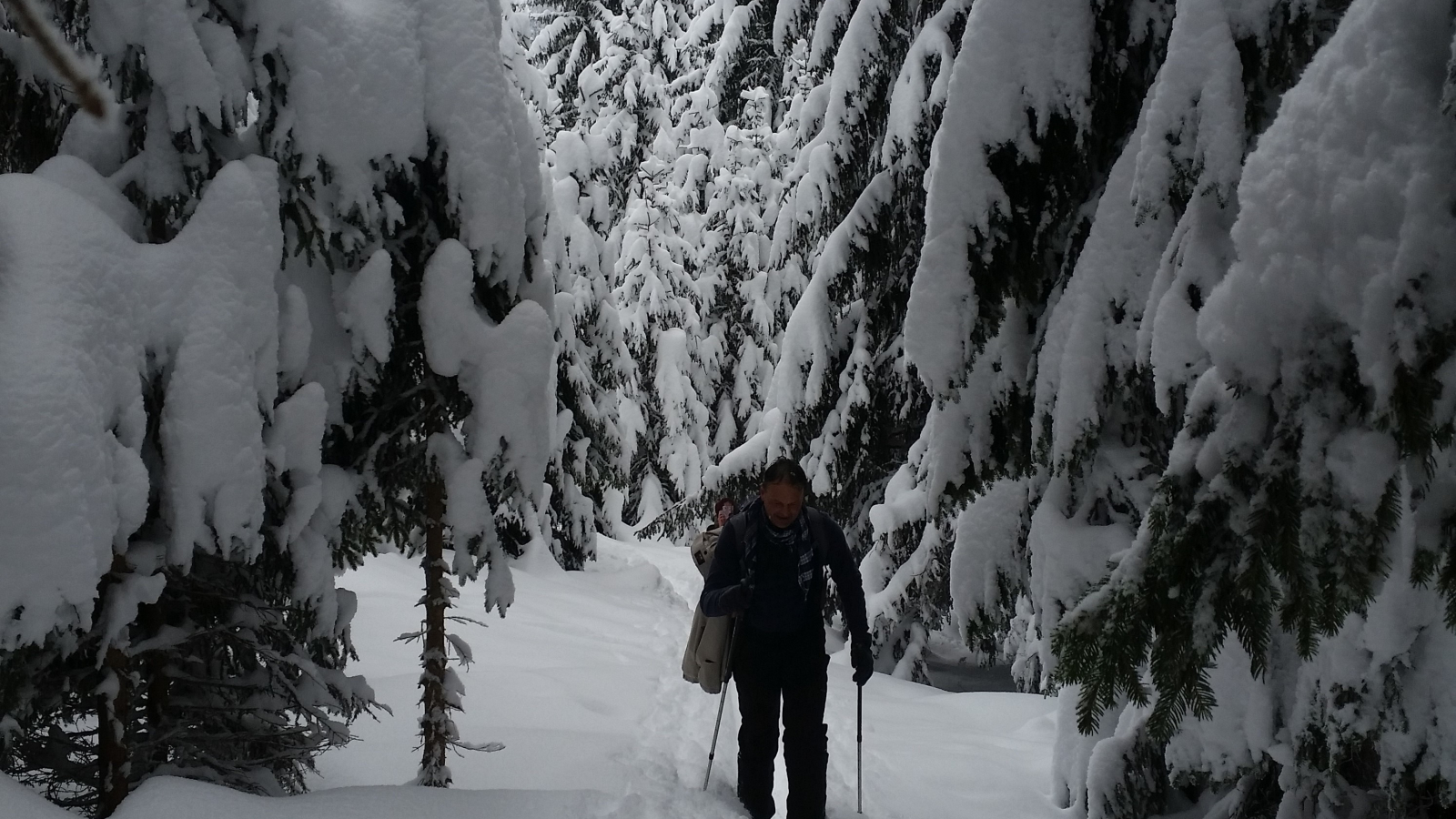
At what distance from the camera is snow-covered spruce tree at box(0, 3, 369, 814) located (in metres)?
2.75

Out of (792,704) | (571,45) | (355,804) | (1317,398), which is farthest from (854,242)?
(571,45)

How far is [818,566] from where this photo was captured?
187 inches

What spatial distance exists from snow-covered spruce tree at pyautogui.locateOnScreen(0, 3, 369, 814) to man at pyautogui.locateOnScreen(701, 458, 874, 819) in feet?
6.39

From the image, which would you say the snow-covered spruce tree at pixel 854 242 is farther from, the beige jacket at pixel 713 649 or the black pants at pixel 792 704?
the black pants at pixel 792 704

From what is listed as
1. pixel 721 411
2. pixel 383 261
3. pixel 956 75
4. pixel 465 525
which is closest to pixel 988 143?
pixel 956 75

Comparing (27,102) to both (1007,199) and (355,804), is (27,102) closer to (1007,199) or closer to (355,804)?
(355,804)

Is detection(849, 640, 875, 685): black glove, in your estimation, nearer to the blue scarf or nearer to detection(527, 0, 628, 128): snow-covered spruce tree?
the blue scarf

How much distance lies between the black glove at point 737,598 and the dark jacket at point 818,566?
0.10m

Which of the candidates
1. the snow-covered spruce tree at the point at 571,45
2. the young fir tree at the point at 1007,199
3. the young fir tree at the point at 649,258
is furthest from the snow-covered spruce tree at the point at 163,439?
the snow-covered spruce tree at the point at 571,45

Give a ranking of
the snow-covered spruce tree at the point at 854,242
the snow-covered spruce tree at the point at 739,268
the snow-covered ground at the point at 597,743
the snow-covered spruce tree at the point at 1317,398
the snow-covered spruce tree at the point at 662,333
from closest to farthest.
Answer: the snow-covered spruce tree at the point at 1317,398, the snow-covered ground at the point at 597,743, the snow-covered spruce tree at the point at 854,242, the snow-covered spruce tree at the point at 662,333, the snow-covered spruce tree at the point at 739,268

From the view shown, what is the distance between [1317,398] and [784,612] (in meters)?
3.30

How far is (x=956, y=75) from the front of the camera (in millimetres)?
3441

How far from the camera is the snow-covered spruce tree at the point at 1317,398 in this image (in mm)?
1471

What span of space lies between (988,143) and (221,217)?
2731mm
